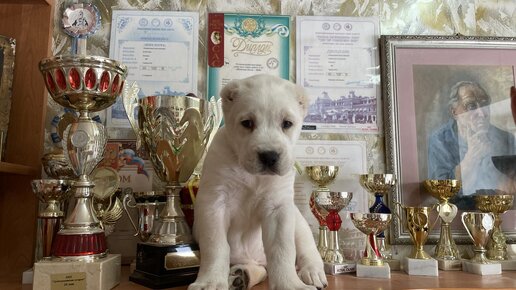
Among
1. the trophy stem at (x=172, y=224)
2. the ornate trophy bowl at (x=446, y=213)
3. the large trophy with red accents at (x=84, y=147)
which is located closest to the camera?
the large trophy with red accents at (x=84, y=147)

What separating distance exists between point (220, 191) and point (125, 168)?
0.69 m

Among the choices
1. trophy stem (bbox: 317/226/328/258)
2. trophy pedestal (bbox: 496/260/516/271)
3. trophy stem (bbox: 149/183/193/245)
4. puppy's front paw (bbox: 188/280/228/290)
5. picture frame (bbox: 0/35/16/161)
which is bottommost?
trophy pedestal (bbox: 496/260/516/271)

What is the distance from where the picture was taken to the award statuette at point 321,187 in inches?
61.8

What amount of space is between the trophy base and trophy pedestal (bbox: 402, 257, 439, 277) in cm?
21

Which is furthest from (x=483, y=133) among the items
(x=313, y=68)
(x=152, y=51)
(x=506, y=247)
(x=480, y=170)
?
(x=152, y=51)

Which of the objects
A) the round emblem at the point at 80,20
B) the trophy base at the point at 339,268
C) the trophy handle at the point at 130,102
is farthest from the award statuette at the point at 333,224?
the round emblem at the point at 80,20

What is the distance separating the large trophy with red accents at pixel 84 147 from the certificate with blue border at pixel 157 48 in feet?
1.61

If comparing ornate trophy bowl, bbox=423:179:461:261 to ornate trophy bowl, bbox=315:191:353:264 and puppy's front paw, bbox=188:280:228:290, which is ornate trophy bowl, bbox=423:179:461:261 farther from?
puppy's front paw, bbox=188:280:228:290

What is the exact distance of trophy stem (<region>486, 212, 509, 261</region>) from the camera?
5.26 feet

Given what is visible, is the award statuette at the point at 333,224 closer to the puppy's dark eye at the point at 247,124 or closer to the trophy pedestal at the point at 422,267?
the trophy pedestal at the point at 422,267

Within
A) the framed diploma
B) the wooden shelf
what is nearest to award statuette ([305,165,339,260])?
the framed diploma

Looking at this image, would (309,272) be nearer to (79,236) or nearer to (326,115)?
(79,236)

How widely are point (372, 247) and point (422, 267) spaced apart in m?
0.20

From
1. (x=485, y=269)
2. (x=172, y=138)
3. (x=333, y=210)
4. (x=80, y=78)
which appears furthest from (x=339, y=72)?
(x=80, y=78)
